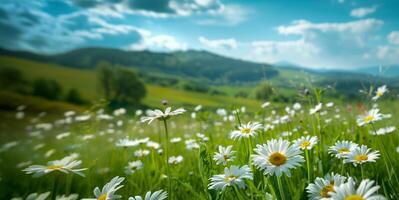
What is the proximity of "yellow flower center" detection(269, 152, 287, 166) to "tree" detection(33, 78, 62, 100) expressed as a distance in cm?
8907

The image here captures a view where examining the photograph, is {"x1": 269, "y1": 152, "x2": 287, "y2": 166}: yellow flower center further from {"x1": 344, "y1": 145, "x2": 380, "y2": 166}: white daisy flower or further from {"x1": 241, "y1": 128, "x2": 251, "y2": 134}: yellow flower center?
{"x1": 241, "y1": 128, "x2": 251, "y2": 134}: yellow flower center

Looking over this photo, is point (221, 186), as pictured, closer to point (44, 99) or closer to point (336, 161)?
point (336, 161)

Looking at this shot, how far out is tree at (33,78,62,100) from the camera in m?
83.2

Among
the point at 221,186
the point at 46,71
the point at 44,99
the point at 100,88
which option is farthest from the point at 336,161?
the point at 46,71

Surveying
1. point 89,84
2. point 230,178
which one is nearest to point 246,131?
point 230,178

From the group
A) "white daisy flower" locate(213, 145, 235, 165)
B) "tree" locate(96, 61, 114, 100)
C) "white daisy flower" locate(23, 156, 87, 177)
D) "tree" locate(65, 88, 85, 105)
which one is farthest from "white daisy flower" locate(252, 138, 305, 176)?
"tree" locate(96, 61, 114, 100)

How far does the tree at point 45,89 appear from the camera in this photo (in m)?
83.2

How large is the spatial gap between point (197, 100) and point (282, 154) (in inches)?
4800

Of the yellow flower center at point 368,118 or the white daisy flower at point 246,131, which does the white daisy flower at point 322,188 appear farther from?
the yellow flower center at point 368,118

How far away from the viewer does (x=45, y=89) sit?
83.9 metres

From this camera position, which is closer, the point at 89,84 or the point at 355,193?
the point at 355,193

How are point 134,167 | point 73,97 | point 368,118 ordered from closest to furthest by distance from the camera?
1. point 368,118
2. point 134,167
3. point 73,97

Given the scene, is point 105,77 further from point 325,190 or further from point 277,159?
point 325,190

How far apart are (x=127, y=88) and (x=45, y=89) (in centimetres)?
2097
